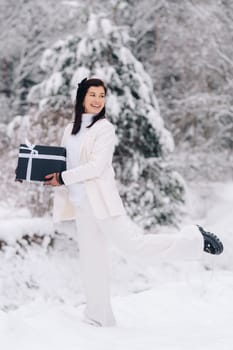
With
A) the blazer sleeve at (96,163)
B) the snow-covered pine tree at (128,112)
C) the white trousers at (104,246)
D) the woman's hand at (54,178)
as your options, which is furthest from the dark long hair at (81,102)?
the snow-covered pine tree at (128,112)

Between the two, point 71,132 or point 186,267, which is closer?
point 71,132

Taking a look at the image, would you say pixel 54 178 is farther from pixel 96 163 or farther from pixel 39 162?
pixel 96 163

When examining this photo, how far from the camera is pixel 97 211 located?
12.0 feet

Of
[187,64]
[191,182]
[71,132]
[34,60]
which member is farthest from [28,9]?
[71,132]

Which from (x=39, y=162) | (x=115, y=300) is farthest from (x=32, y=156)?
(x=115, y=300)

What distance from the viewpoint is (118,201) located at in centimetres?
371

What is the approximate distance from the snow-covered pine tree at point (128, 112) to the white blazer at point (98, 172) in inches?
201

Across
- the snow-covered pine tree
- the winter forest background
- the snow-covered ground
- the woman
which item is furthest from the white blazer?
the snow-covered pine tree

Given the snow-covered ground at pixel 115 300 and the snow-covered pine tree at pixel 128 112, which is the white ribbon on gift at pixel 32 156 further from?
the snow-covered pine tree at pixel 128 112

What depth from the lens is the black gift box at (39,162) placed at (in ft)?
12.2

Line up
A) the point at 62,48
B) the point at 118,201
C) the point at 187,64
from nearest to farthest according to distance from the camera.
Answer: the point at 118,201
the point at 62,48
the point at 187,64

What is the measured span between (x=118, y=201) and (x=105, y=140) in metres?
0.39

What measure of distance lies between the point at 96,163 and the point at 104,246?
585 millimetres

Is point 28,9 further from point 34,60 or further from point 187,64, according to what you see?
point 187,64
